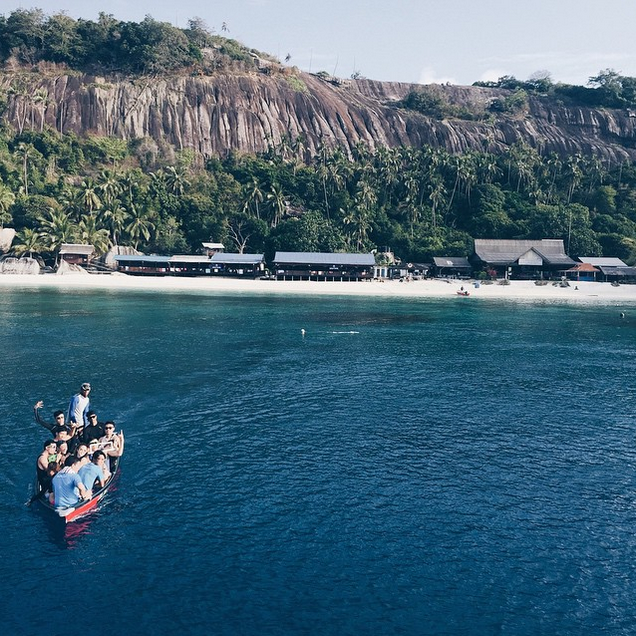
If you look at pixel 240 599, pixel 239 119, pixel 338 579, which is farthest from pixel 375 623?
pixel 239 119

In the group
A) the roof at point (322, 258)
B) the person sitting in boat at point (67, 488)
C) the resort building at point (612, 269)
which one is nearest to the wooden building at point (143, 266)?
the roof at point (322, 258)

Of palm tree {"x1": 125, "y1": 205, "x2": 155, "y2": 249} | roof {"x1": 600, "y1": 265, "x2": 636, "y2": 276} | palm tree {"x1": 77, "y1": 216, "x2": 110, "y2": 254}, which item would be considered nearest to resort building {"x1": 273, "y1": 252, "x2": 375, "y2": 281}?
palm tree {"x1": 125, "y1": 205, "x2": 155, "y2": 249}

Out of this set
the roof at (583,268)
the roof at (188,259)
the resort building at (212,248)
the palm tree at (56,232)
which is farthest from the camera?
the resort building at (212,248)

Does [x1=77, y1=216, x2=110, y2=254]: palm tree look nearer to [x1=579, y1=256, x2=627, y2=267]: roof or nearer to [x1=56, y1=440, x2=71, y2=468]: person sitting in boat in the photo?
[x1=56, y1=440, x2=71, y2=468]: person sitting in boat

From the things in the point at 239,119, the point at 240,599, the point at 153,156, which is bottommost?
the point at 240,599

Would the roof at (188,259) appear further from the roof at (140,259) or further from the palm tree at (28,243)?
the palm tree at (28,243)

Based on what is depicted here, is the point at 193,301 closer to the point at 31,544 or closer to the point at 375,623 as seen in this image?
the point at 31,544

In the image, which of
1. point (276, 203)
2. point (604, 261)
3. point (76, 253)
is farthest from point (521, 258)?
point (76, 253)
